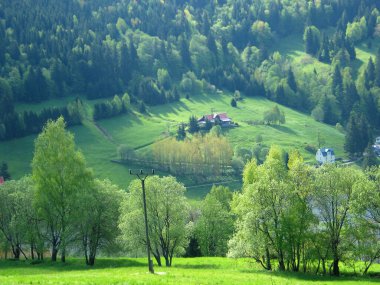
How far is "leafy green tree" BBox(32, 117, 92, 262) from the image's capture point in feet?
217

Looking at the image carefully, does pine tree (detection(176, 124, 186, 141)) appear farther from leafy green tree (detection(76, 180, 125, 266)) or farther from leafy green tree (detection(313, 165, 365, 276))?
leafy green tree (detection(313, 165, 365, 276))

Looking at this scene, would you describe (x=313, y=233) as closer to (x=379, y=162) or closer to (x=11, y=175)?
(x=11, y=175)

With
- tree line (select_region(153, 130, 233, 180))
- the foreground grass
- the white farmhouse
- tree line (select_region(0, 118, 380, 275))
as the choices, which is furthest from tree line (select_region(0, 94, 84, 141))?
the foreground grass

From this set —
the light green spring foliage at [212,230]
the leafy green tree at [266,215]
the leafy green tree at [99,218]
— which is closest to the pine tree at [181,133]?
the light green spring foliage at [212,230]

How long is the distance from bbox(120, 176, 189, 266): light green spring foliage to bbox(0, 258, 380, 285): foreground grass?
2.60 m

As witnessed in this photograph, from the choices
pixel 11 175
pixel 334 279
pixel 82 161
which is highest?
pixel 11 175

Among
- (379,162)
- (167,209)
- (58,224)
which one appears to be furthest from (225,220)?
(379,162)

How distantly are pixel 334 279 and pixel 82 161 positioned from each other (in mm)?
32935

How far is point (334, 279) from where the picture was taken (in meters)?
50.7

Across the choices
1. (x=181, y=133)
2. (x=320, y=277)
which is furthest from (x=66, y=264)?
(x=181, y=133)

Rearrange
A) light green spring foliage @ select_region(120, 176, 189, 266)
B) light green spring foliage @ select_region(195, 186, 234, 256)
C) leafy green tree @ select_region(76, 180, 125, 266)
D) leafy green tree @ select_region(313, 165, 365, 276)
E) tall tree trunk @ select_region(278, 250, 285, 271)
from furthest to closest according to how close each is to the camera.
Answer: light green spring foliage @ select_region(195, 186, 234, 256)
leafy green tree @ select_region(76, 180, 125, 266)
light green spring foliage @ select_region(120, 176, 189, 266)
tall tree trunk @ select_region(278, 250, 285, 271)
leafy green tree @ select_region(313, 165, 365, 276)

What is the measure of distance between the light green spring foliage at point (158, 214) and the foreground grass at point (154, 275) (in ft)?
8.54

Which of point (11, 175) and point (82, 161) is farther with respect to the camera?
point (11, 175)

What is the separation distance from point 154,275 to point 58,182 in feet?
86.9
